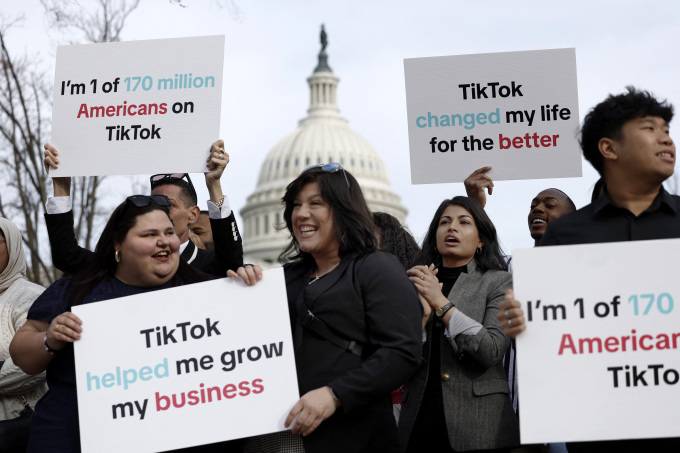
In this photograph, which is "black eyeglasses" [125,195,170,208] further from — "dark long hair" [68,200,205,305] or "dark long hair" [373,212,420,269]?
"dark long hair" [373,212,420,269]

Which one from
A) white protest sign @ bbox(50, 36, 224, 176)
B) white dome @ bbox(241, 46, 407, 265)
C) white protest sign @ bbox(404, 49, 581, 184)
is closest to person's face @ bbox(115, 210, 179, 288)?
white protest sign @ bbox(50, 36, 224, 176)

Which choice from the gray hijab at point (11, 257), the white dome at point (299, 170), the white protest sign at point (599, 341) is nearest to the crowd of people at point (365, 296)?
the white protest sign at point (599, 341)

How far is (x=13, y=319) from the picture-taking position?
20.0ft

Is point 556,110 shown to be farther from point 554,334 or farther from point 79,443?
point 79,443

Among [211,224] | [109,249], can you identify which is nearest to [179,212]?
[211,224]

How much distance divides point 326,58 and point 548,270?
5195 inches

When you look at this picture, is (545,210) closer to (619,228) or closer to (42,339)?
(619,228)

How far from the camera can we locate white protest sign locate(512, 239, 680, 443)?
13.8ft

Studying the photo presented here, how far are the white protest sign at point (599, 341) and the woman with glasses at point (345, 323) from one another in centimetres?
56

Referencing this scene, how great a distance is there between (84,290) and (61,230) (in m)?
0.74

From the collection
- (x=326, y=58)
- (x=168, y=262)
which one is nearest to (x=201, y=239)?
(x=168, y=262)

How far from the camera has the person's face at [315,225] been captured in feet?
→ 16.0

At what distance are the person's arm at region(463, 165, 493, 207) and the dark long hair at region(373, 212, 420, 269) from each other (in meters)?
0.47

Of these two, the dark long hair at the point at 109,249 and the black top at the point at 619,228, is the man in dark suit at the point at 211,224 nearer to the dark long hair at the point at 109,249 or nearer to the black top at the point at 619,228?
the dark long hair at the point at 109,249
